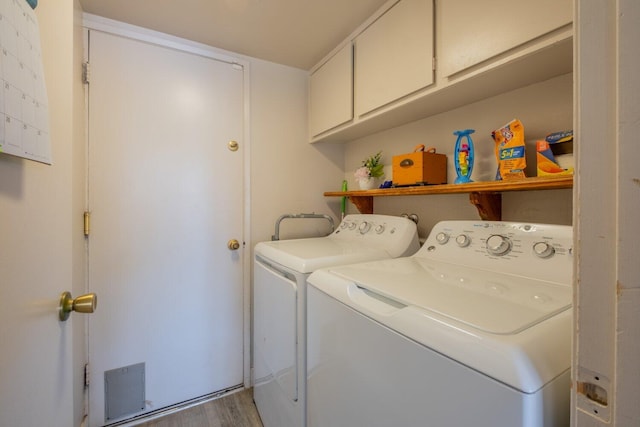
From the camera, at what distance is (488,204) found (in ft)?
3.98

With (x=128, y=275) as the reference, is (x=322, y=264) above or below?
above

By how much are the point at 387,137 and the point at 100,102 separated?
1.73 m

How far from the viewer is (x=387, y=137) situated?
1.84 meters

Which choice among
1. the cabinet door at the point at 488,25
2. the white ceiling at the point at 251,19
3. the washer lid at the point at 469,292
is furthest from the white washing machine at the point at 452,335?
the white ceiling at the point at 251,19

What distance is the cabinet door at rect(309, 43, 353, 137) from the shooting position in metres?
1.65

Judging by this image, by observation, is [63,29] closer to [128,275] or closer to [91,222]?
[91,222]

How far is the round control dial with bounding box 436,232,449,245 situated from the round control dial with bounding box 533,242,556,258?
33 cm

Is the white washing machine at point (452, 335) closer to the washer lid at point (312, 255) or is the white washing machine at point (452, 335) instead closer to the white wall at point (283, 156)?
the washer lid at point (312, 255)

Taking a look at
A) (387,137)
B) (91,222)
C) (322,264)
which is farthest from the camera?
(387,137)

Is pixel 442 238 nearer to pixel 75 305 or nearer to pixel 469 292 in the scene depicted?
pixel 469 292

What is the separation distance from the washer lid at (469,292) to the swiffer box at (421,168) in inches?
19.3

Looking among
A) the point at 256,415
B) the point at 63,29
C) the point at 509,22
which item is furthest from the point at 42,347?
the point at 509,22

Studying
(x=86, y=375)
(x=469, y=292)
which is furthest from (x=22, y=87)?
(x=86, y=375)

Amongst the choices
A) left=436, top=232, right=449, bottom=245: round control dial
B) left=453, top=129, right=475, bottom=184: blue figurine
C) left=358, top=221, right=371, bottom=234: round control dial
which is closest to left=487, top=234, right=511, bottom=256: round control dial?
left=436, top=232, right=449, bottom=245: round control dial
